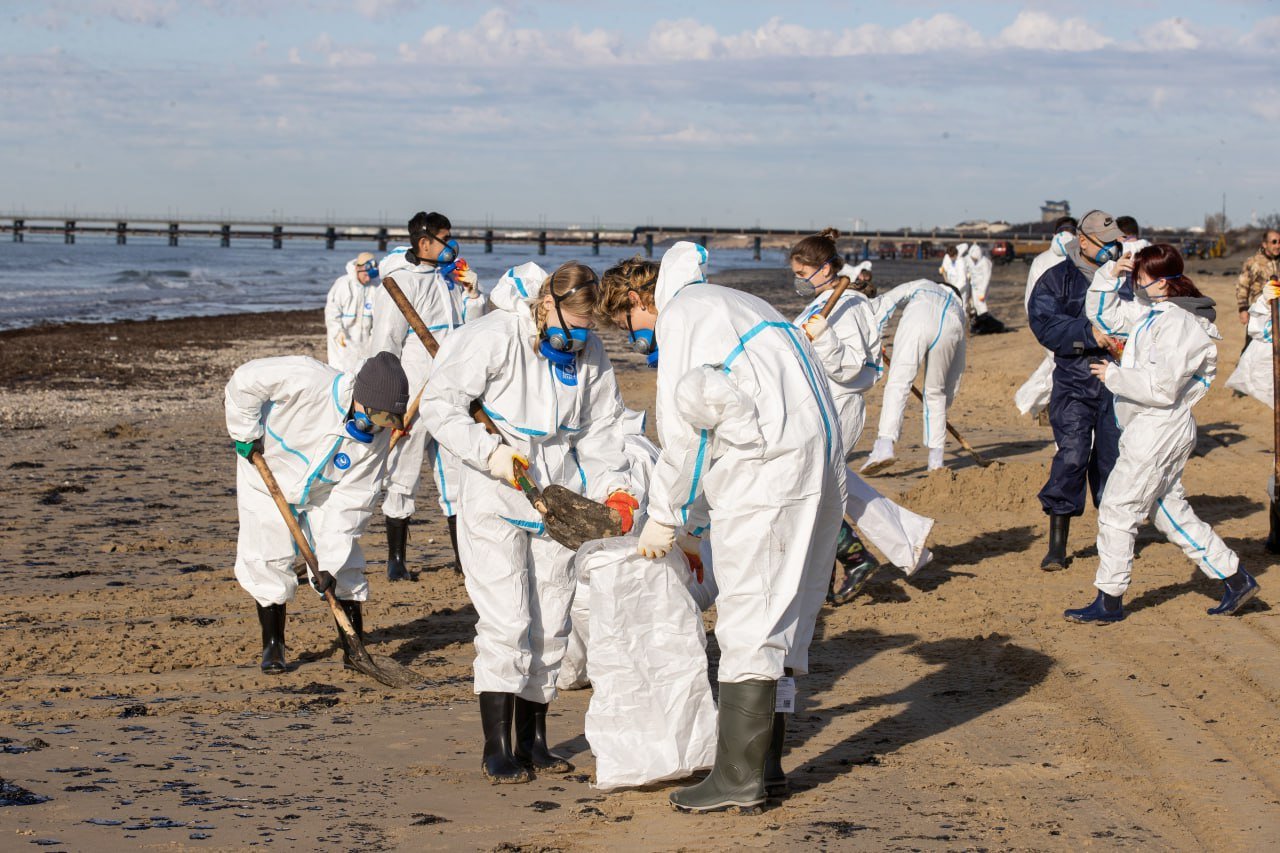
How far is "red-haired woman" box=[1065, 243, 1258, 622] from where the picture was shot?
273 inches

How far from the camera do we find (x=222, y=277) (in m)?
56.2

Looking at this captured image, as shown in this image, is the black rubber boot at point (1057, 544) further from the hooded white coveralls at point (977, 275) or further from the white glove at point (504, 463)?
the hooded white coveralls at point (977, 275)

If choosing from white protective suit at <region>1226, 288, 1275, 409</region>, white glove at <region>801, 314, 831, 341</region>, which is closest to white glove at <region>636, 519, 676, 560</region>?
white glove at <region>801, 314, 831, 341</region>

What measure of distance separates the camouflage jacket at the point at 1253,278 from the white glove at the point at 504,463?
9571 mm

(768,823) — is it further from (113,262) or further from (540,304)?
(113,262)

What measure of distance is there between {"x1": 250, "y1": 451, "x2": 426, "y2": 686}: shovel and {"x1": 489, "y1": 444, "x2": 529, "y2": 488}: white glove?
69.9 inches

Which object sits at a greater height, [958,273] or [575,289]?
[958,273]

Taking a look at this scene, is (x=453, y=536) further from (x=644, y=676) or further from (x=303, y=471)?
(x=644, y=676)

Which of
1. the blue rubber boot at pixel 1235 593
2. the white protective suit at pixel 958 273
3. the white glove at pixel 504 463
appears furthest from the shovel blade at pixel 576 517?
the white protective suit at pixel 958 273

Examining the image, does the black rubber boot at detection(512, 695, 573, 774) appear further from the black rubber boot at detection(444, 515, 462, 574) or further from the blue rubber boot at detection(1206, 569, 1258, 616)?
the blue rubber boot at detection(1206, 569, 1258, 616)

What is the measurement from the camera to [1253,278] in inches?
492

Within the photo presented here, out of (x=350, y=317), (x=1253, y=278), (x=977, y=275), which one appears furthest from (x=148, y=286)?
(x=1253, y=278)

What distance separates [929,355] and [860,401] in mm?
3384

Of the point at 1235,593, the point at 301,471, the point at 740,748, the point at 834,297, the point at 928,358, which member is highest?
the point at 834,297
